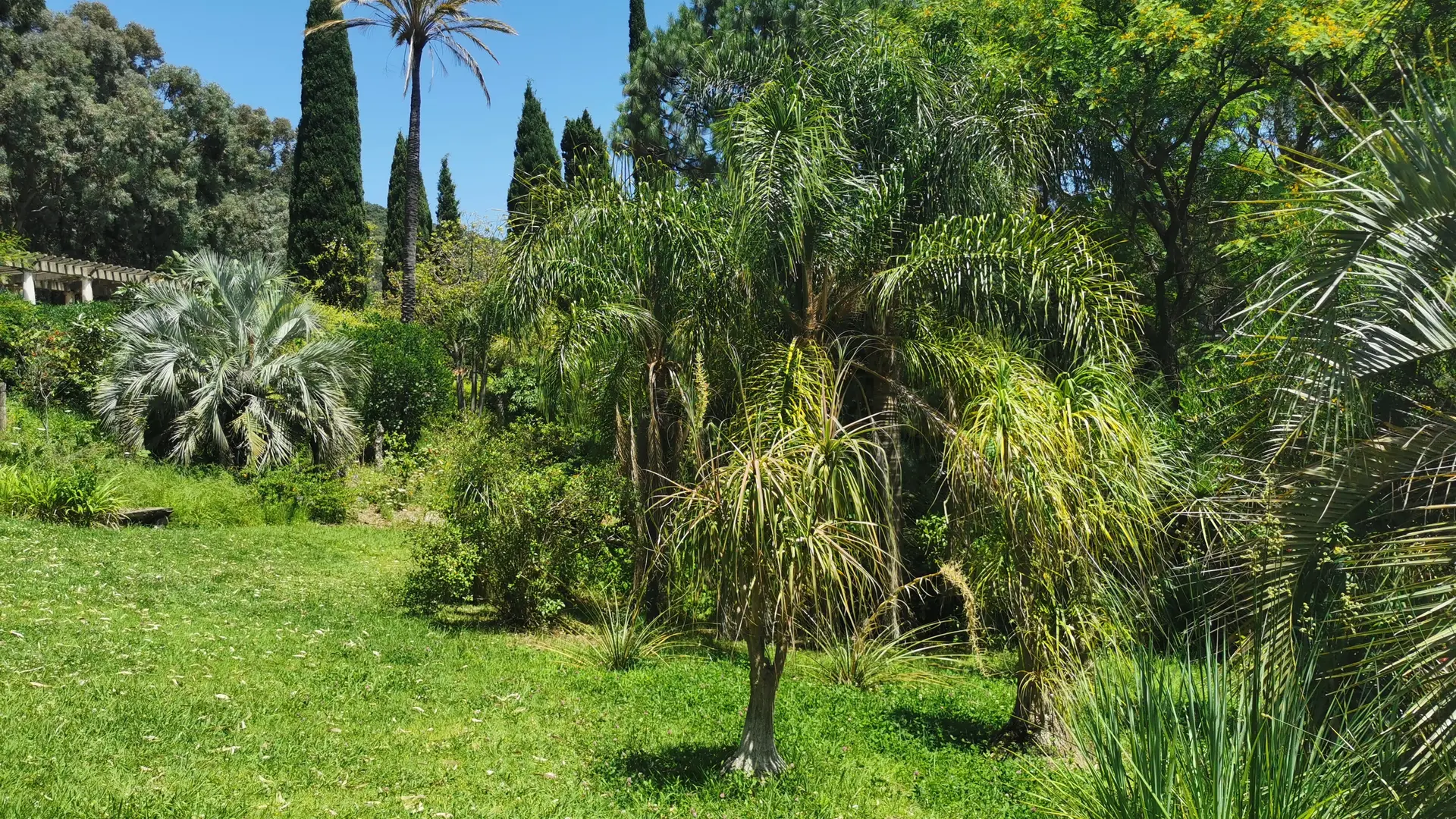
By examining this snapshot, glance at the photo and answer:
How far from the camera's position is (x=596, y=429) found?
11250 mm

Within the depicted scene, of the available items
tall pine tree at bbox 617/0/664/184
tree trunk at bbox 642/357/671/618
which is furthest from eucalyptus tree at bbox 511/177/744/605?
tall pine tree at bbox 617/0/664/184

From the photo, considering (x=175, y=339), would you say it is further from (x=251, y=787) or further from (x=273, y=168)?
(x=273, y=168)

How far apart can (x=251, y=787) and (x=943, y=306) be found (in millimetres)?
6298

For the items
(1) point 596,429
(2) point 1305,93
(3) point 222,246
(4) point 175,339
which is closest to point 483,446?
(1) point 596,429

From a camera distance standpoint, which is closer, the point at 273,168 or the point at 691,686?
the point at 691,686

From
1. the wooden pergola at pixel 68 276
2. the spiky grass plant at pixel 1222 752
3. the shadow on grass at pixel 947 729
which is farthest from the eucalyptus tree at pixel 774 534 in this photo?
the wooden pergola at pixel 68 276

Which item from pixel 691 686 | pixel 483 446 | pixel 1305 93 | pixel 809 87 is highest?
pixel 1305 93

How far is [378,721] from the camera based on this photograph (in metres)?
6.04

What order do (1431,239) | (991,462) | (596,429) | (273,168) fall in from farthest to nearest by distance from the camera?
(273,168) → (596,429) → (991,462) → (1431,239)

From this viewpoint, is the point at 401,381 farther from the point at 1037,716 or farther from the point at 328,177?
the point at 1037,716

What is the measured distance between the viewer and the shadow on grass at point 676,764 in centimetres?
550

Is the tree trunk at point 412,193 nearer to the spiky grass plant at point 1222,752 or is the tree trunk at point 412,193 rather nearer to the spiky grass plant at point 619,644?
the spiky grass plant at point 619,644

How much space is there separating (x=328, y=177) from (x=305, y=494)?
16.0 metres

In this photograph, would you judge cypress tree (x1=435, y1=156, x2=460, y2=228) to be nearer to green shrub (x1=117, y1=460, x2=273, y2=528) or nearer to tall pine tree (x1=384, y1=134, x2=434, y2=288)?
tall pine tree (x1=384, y1=134, x2=434, y2=288)
